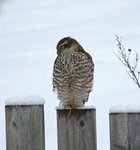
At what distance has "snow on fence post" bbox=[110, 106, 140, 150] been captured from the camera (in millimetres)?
2434

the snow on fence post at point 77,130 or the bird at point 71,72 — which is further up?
the bird at point 71,72

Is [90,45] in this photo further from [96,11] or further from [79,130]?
[79,130]

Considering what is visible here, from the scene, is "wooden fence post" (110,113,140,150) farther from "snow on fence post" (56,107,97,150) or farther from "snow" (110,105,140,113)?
"snow on fence post" (56,107,97,150)

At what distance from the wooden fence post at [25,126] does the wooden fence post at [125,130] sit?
13.6 inches

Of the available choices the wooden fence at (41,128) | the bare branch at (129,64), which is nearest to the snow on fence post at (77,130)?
the wooden fence at (41,128)

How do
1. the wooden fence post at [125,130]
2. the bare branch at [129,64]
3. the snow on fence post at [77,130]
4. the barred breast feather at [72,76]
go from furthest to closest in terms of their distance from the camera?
the bare branch at [129,64] < the barred breast feather at [72,76] < the snow on fence post at [77,130] < the wooden fence post at [125,130]

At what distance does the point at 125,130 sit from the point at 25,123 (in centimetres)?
47

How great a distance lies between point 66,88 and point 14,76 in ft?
14.0

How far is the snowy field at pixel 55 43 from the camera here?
6.04 metres

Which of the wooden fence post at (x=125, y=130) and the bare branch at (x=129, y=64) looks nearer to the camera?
the wooden fence post at (x=125, y=130)

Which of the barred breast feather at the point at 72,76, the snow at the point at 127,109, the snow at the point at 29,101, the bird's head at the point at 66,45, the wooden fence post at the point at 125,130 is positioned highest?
the bird's head at the point at 66,45

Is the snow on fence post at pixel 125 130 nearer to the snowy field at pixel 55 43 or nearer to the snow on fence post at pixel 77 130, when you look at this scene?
the snow on fence post at pixel 77 130

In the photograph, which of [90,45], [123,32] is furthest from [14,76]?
[123,32]

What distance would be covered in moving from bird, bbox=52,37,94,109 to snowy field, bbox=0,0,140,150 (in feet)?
5.51
